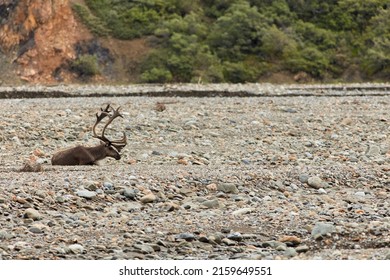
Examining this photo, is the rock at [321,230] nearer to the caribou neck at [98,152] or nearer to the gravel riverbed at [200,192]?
the gravel riverbed at [200,192]

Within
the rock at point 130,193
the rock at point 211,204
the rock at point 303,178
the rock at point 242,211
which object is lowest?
the rock at point 303,178

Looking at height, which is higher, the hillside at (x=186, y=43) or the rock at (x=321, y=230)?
the rock at (x=321, y=230)

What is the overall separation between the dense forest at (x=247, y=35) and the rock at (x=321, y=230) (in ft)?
107

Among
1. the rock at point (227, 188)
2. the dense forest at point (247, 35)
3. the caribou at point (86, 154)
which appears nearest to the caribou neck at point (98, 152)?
the caribou at point (86, 154)

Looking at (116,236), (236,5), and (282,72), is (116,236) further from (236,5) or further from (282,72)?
(236,5)

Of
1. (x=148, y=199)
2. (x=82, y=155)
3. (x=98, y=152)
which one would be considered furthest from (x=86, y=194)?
(x=98, y=152)

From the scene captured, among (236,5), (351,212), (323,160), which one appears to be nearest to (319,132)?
(323,160)

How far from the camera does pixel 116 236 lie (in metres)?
8.17

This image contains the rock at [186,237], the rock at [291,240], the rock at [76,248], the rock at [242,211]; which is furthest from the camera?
the rock at [242,211]

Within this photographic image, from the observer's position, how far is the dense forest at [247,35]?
42.6 meters

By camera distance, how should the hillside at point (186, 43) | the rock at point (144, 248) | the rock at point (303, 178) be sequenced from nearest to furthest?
the rock at point (144, 248)
the rock at point (303, 178)
the hillside at point (186, 43)

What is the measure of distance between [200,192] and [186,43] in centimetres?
3330

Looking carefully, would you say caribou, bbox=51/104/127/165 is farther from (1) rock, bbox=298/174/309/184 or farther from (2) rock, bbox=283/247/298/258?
(2) rock, bbox=283/247/298/258

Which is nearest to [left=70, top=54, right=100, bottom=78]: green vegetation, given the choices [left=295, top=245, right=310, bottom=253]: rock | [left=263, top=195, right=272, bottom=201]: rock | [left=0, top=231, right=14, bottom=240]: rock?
[left=263, top=195, right=272, bottom=201]: rock
